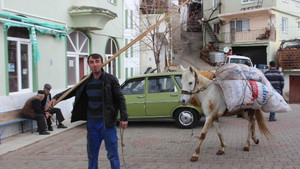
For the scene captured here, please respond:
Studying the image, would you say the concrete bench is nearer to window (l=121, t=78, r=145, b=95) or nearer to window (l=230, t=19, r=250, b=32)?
window (l=121, t=78, r=145, b=95)

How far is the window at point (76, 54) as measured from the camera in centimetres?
1295

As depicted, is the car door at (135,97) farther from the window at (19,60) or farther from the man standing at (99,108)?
the man standing at (99,108)

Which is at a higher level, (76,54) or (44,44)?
(44,44)

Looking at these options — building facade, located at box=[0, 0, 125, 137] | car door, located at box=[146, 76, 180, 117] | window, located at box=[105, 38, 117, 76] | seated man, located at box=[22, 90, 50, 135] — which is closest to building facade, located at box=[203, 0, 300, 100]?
window, located at box=[105, 38, 117, 76]

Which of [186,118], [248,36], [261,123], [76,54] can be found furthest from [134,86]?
[248,36]

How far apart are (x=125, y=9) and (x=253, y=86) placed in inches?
520

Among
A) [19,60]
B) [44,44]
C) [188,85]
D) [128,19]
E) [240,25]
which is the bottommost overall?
[188,85]

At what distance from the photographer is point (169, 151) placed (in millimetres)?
7043

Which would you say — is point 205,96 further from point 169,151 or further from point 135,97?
point 135,97

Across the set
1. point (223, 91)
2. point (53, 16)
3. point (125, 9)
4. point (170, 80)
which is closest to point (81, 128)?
point (170, 80)

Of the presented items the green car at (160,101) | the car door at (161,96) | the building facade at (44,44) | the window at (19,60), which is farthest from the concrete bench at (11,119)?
the car door at (161,96)

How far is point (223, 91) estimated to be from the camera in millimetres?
6418

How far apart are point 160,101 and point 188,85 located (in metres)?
3.64

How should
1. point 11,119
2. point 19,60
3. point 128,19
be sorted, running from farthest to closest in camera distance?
point 128,19, point 19,60, point 11,119
